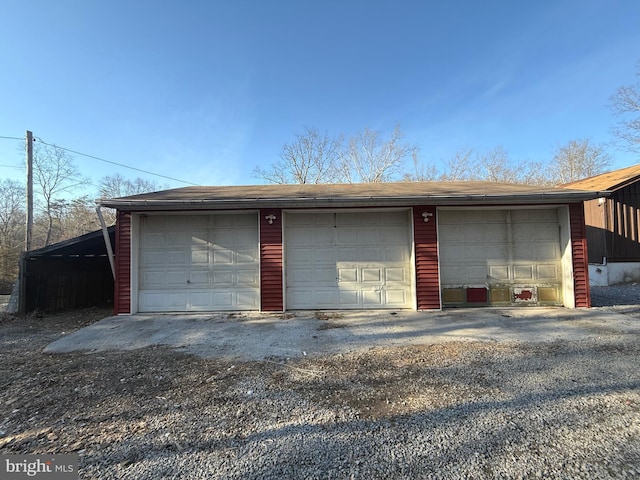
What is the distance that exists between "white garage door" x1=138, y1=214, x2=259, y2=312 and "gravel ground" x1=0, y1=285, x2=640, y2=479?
8.77ft

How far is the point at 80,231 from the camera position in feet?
90.3

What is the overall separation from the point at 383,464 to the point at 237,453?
1.02 m

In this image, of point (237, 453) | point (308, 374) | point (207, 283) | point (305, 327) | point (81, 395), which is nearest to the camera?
point (237, 453)

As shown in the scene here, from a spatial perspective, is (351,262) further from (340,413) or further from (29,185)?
(29,185)

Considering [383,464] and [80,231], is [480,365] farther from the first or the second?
[80,231]

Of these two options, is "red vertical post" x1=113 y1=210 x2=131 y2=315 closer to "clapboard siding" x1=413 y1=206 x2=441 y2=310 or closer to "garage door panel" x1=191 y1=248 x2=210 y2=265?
"garage door panel" x1=191 y1=248 x2=210 y2=265

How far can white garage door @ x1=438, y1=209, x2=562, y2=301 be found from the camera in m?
7.00

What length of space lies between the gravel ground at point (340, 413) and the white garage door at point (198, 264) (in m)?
2.67

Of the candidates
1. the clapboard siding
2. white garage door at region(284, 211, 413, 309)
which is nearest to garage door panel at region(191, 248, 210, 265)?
white garage door at region(284, 211, 413, 309)

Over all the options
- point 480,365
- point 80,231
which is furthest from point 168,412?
point 80,231

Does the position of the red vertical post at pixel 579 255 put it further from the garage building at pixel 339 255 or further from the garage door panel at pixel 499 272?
the garage door panel at pixel 499 272

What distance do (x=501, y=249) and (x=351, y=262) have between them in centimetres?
345

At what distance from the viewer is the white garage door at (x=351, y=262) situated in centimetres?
702

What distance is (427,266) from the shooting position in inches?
265
